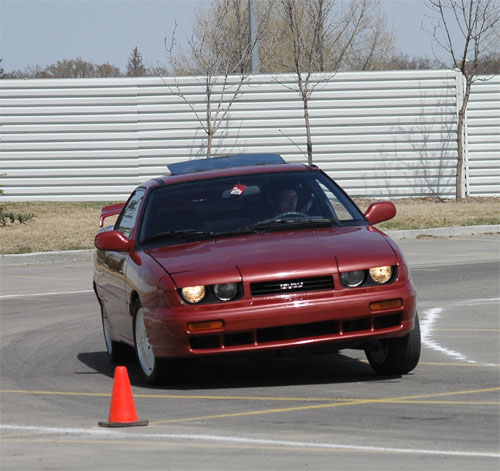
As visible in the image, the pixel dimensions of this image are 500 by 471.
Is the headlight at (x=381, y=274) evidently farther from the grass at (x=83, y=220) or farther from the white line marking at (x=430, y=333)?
the grass at (x=83, y=220)

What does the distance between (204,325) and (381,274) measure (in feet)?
4.02

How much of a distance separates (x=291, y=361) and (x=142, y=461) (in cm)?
364

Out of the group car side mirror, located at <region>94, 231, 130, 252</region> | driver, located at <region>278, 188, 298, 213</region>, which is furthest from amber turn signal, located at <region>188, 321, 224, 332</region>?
driver, located at <region>278, 188, 298, 213</region>

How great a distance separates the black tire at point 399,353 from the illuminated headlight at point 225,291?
3.66 feet

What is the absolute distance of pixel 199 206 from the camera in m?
9.19

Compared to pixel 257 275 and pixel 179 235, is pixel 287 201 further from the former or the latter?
pixel 257 275

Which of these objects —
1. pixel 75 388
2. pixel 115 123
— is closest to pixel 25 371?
pixel 75 388

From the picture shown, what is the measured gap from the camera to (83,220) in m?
26.0

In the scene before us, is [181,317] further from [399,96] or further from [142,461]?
[399,96]

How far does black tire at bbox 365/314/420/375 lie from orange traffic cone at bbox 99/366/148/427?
2022mm

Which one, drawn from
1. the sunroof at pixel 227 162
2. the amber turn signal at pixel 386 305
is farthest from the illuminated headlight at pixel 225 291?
the sunroof at pixel 227 162

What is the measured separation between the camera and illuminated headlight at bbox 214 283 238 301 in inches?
310

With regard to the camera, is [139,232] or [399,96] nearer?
[139,232]

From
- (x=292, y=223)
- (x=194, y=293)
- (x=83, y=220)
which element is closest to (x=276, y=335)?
(x=194, y=293)
